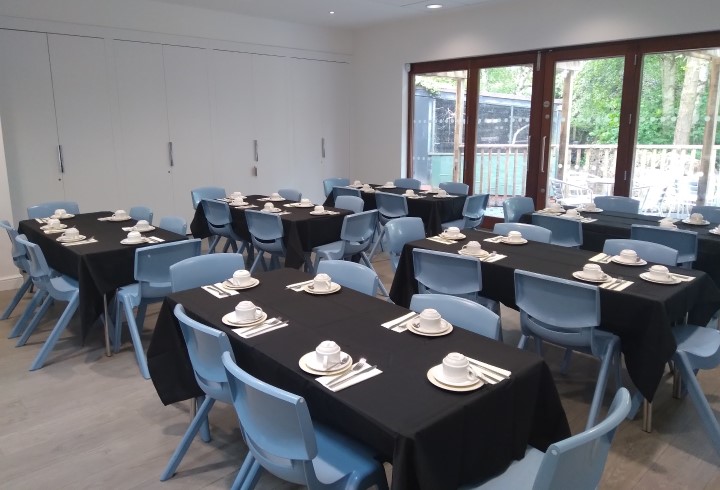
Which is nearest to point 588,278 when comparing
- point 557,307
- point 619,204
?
point 557,307

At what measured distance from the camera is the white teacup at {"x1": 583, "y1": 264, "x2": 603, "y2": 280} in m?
2.68

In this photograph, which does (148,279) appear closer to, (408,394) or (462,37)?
(408,394)

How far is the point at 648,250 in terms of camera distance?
10.9 ft

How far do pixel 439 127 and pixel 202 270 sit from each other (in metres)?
6.11

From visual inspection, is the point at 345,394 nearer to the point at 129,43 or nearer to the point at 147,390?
the point at 147,390

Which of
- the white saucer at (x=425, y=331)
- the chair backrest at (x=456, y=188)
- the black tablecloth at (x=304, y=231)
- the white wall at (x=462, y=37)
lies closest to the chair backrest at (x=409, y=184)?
the chair backrest at (x=456, y=188)

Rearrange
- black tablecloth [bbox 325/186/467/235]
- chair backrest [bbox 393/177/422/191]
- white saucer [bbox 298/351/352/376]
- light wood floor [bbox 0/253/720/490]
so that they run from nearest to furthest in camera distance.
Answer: white saucer [bbox 298/351/352/376], light wood floor [bbox 0/253/720/490], black tablecloth [bbox 325/186/467/235], chair backrest [bbox 393/177/422/191]

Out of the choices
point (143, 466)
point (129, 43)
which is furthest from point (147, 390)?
point (129, 43)

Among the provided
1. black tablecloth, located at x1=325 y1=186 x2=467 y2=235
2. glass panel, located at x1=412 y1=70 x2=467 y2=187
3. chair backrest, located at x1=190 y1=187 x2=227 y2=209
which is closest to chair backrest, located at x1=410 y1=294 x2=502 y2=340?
black tablecloth, located at x1=325 y1=186 x2=467 y2=235

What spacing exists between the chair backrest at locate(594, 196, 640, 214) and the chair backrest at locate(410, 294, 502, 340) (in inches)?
144

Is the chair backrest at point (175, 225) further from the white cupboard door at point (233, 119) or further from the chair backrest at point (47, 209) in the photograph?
the white cupboard door at point (233, 119)

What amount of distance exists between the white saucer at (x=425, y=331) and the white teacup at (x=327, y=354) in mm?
363

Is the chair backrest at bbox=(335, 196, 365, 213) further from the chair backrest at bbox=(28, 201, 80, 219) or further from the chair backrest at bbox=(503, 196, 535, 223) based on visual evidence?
the chair backrest at bbox=(28, 201, 80, 219)

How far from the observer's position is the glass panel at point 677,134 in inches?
223
